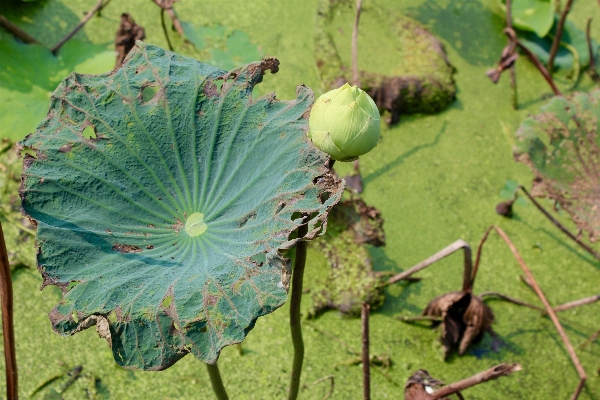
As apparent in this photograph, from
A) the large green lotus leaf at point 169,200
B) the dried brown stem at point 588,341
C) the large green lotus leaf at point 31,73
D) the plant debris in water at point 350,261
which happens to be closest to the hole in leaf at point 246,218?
the large green lotus leaf at point 169,200

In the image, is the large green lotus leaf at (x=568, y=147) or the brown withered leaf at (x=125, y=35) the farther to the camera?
the brown withered leaf at (x=125, y=35)

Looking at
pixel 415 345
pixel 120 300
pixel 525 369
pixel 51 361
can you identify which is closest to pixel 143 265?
pixel 120 300

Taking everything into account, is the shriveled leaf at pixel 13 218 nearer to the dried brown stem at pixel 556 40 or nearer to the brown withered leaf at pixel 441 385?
the brown withered leaf at pixel 441 385

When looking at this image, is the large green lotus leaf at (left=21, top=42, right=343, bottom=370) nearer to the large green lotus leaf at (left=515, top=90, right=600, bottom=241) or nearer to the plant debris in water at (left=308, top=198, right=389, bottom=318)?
the plant debris in water at (left=308, top=198, right=389, bottom=318)

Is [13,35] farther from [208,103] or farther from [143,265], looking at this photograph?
[143,265]

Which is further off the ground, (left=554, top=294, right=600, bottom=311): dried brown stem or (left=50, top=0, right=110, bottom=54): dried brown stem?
(left=50, top=0, right=110, bottom=54): dried brown stem

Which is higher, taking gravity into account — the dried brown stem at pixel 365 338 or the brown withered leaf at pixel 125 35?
the brown withered leaf at pixel 125 35

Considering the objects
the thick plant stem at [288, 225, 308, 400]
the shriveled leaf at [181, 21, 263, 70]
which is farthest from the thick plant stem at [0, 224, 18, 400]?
the shriveled leaf at [181, 21, 263, 70]
